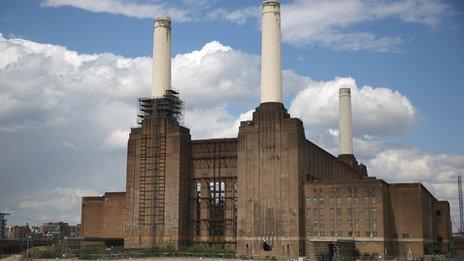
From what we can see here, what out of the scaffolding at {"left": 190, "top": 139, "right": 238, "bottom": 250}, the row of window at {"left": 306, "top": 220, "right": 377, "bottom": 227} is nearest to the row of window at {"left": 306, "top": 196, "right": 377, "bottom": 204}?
the row of window at {"left": 306, "top": 220, "right": 377, "bottom": 227}

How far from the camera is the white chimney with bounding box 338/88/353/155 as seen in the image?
138 metres

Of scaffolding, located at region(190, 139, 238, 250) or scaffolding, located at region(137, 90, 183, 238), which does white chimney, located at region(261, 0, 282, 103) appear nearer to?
scaffolding, located at region(190, 139, 238, 250)

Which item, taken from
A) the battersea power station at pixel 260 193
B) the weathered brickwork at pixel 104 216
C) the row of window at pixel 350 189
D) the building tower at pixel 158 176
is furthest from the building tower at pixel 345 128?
the weathered brickwork at pixel 104 216

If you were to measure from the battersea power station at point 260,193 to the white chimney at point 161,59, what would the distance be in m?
0.18

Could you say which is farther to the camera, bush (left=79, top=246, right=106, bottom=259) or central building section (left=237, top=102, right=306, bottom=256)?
central building section (left=237, top=102, right=306, bottom=256)

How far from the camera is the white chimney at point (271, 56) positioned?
3893 inches

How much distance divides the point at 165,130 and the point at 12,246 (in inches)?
2495

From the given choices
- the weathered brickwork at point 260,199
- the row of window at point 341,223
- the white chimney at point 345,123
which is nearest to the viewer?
the row of window at point 341,223

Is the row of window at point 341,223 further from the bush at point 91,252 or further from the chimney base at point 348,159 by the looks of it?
the chimney base at point 348,159

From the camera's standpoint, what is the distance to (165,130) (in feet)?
339

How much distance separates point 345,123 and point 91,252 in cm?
6805

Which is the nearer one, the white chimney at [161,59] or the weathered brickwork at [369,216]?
the weathered brickwork at [369,216]

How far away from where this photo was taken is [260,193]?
94938mm

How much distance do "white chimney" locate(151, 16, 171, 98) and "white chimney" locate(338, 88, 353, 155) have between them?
156 ft
